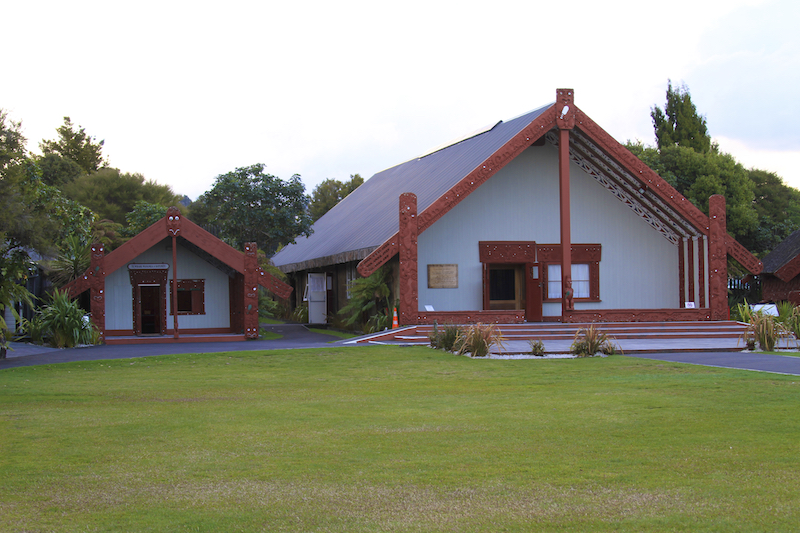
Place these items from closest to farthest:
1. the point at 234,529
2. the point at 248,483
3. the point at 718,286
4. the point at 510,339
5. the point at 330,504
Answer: the point at 234,529 → the point at 330,504 → the point at 248,483 → the point at 510,339 → the point at 718,286

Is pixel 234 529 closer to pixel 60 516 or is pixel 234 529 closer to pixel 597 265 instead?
pixel 60 516

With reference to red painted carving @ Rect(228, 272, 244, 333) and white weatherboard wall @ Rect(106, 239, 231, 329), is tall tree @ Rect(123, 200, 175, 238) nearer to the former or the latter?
white weatherboard wall @ Rect(106, 239, 231, 329)

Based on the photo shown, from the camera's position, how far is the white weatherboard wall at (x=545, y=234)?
24344mm

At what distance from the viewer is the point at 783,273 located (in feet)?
95.7

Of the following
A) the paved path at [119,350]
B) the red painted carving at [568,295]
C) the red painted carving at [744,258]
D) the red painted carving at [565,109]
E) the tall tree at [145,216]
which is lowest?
the paved path at [119,350]

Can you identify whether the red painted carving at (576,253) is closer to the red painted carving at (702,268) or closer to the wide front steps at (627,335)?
the red painted carving at (702,268)

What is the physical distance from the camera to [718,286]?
23156 millimetres

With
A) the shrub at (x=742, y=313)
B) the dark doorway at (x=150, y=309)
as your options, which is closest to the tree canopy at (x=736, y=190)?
the shrub at (x=742, y=313)

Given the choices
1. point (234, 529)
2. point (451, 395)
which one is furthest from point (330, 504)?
point (451, 395)

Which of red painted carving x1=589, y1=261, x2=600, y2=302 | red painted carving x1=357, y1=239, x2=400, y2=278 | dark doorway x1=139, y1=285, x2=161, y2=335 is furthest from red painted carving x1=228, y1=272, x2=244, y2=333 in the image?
red painted carving x1=589, y1=261, x2=600, y2=302

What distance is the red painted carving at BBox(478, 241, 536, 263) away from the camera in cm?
2453

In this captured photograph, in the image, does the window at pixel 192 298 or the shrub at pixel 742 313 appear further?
the window at pixel 192 298

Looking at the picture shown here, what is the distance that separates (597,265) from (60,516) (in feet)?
73.6

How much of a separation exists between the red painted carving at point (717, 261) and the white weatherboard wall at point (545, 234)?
2.44m
